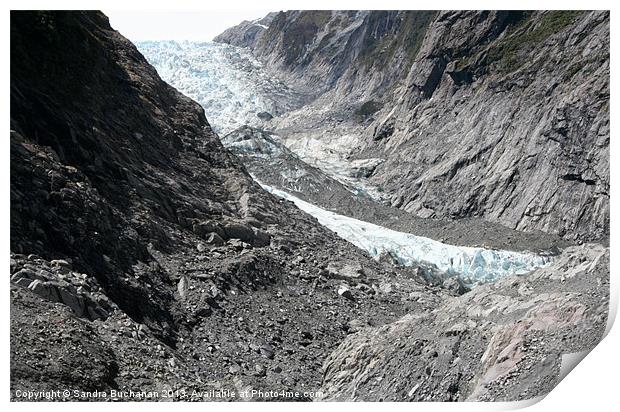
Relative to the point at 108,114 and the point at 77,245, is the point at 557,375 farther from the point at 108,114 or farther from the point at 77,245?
the point at 108,114

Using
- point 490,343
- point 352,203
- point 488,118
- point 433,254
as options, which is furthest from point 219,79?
point 490,343

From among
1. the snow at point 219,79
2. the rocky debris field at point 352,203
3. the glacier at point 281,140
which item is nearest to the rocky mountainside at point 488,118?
the rocky debris field at point 352,203

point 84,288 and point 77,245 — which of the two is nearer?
point 84,288

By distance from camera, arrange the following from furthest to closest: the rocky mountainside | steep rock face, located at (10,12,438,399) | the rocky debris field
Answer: the rocky mountainside → the rocky debris field → steep rock face, located at (10,12,438,399)

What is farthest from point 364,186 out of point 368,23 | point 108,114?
point 108,114

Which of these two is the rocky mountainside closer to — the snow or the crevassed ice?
the snow

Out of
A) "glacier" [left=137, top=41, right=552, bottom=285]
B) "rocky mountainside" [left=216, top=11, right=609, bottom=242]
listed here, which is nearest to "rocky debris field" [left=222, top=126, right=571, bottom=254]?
Answer: "glacier" [left=137, top=41, right=552, bottom=285]
